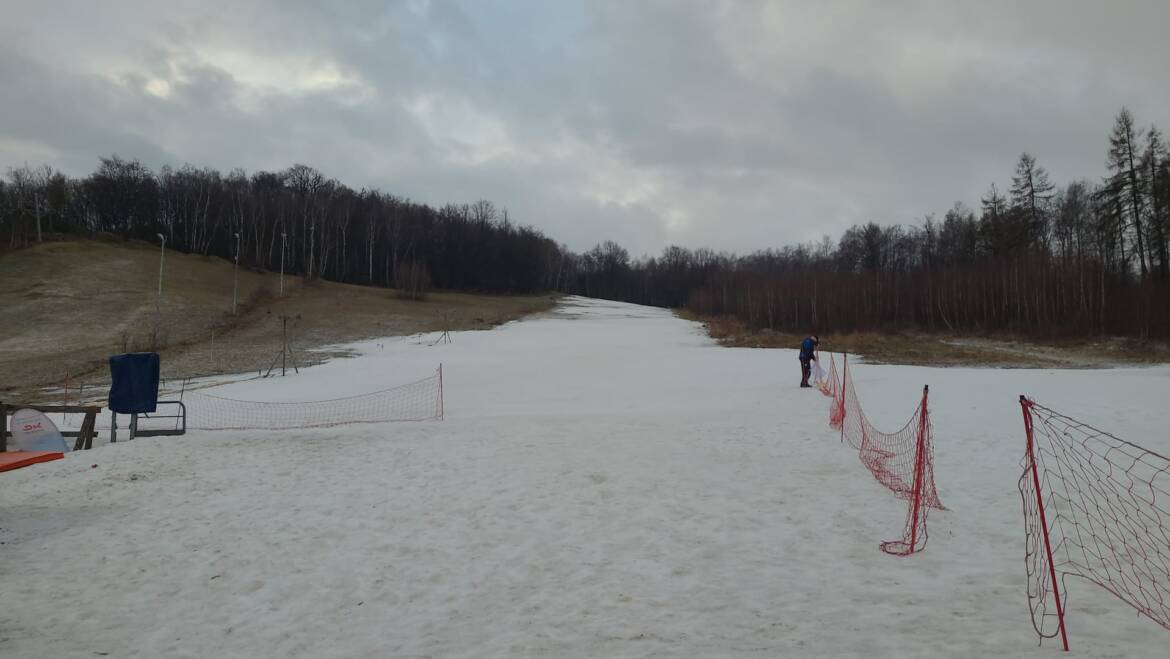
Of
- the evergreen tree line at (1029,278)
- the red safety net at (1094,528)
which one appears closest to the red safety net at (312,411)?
the red safety net at (1094,528)

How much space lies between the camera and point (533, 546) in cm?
608

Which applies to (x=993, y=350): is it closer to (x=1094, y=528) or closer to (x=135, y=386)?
(x=1094, y=528)

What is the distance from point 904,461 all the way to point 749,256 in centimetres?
14728

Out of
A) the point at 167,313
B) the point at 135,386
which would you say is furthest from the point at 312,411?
the point at 167,313

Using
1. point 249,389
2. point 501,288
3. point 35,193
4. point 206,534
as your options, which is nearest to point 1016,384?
point 206,534

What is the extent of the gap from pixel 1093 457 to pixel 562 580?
8.42 m

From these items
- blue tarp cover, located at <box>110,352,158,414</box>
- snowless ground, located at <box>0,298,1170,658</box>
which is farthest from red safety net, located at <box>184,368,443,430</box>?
blue tarp cover, located at <box>110,352,158,414</box>

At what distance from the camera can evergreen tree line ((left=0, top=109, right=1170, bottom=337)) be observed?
41.0 metres

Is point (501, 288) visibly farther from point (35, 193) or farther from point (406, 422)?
point (406, 422)

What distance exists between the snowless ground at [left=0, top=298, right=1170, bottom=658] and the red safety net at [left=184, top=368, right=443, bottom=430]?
2.12 meters

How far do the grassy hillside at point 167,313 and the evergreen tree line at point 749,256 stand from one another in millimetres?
7621

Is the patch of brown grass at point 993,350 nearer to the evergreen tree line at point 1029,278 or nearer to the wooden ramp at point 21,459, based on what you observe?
the evergreen tree line at point 1029,278

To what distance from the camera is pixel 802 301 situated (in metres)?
56.3

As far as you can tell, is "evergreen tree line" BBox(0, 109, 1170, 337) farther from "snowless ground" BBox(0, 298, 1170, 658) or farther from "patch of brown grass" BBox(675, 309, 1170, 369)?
"snowless ground" BBox(0, 298, 1170, 658)
